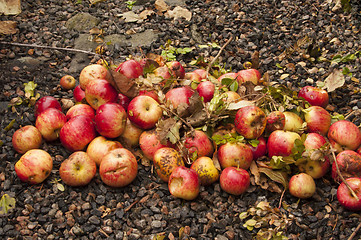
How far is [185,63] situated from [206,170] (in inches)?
85.6

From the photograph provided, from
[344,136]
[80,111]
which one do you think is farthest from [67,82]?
[344,136]

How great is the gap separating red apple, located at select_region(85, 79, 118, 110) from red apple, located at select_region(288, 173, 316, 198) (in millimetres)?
1925

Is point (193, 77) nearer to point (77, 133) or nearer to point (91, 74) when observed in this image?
point (91, 74)

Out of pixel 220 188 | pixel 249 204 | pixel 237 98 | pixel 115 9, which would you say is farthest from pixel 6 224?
pixel 115 9

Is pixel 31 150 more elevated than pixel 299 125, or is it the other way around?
pixel 299 125

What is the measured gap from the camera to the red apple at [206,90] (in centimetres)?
383

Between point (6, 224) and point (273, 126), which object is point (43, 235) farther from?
point (273, 126)

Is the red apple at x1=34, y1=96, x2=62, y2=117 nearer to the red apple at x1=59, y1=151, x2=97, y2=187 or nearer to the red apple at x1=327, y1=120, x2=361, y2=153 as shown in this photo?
the red apple at x1=59, y1=151, x2=97, y2=187

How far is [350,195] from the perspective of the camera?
307 cm

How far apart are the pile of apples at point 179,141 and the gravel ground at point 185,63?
141 millimetres

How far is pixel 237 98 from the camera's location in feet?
12.4

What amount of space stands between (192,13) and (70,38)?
77.2 inches

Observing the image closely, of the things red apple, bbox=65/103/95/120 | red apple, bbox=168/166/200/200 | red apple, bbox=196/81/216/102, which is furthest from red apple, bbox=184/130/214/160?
red apple, bbox=65/103/95/120

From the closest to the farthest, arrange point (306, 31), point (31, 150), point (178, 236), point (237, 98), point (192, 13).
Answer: point (178, 236), point (31, 150), point (237, 98), point (306, 31), point (192, 13)
